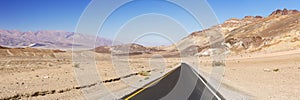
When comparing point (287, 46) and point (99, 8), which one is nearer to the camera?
point (99, 8)

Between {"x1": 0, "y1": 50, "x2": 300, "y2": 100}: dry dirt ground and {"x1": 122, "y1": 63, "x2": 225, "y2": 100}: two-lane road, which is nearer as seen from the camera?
{"x1": 122, "y1": 63, "x2": 225, "y2": 100}: two-lane road

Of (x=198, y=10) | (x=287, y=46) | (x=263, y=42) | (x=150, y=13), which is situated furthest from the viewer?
(x=263, y=42)

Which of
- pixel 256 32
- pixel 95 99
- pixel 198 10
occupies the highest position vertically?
pixel 256 32

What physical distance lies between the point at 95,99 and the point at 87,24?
3.11 metres

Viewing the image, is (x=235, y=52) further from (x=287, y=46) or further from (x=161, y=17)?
(x=161, y=17)

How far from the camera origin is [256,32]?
132 meters

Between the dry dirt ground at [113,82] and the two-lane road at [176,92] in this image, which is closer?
the two-lane road at [176,92]

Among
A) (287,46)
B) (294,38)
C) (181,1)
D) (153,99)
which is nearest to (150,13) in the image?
(181,1)

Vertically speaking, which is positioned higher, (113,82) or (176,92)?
(176,92)

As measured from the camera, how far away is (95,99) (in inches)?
532

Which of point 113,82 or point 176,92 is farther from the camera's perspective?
point 113,82

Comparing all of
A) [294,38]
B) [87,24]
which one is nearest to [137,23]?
[87,24]

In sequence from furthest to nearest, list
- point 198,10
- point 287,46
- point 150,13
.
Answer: point 287,46 → point 150,13 → point 198,10

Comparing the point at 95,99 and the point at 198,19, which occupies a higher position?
the point at 198,19
